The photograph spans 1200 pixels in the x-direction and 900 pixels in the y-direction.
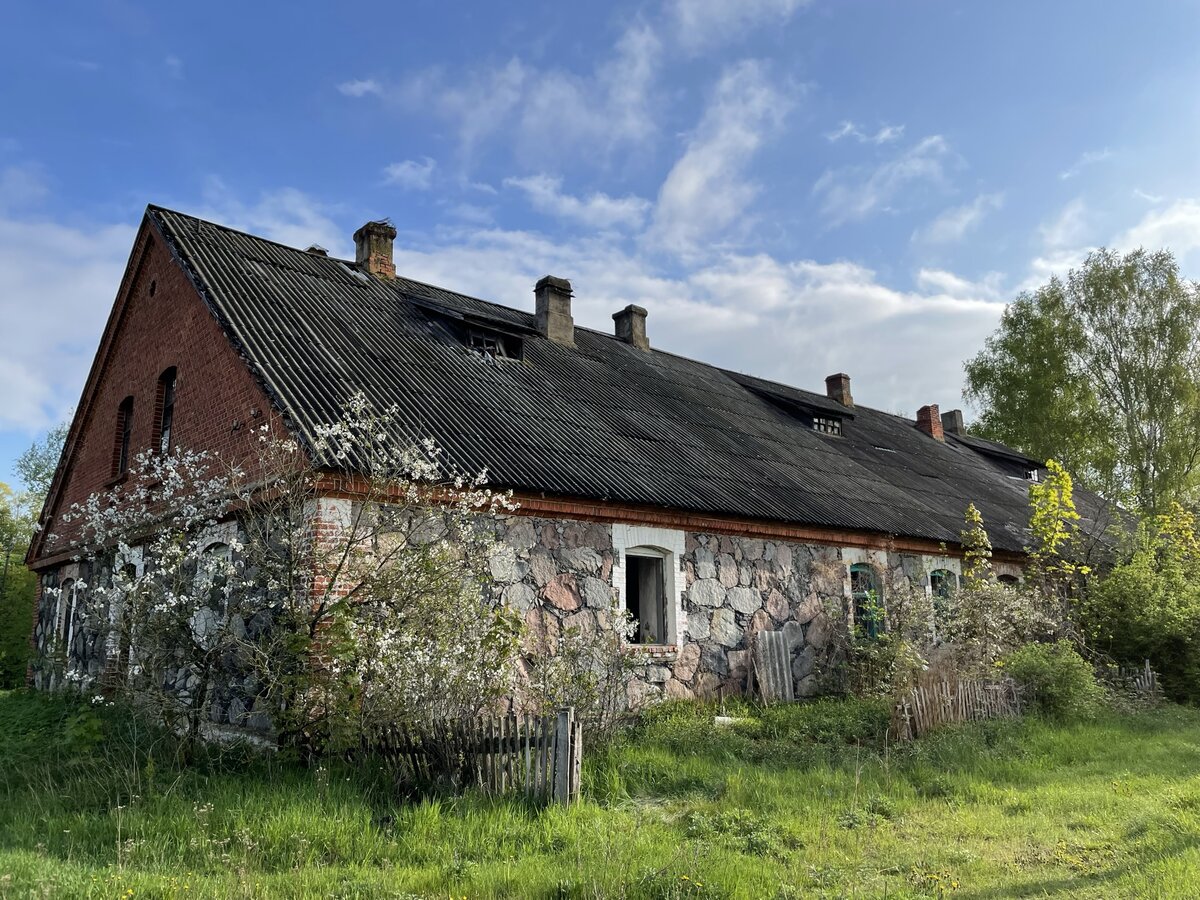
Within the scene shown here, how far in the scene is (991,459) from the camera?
2438cm

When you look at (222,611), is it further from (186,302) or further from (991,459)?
(991,459)

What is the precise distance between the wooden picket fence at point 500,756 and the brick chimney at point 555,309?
405 inches

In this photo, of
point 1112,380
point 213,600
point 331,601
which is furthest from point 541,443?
point 1112,380

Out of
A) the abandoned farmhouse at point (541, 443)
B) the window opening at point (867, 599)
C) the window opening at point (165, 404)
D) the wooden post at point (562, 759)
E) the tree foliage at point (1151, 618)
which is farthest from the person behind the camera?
the tree foliage at point (1151, 618)

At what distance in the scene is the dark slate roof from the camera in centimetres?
1025

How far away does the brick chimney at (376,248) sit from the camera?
49.8 ft

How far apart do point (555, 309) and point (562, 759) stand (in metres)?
11.0

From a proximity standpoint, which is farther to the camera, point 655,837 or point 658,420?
point 658,420

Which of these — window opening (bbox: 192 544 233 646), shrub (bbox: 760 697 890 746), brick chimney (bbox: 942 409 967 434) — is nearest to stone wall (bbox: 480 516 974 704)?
shrub (bbox: 760 697 890 746)

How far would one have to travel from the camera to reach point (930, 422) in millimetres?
24359

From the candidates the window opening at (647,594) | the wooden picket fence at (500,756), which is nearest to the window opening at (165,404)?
the window opening at (647,594)

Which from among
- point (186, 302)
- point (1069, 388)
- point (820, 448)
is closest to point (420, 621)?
point (186, 302)

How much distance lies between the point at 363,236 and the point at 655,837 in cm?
1237

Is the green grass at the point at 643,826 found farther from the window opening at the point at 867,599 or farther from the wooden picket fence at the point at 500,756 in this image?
the window opening at the point at 867,599
